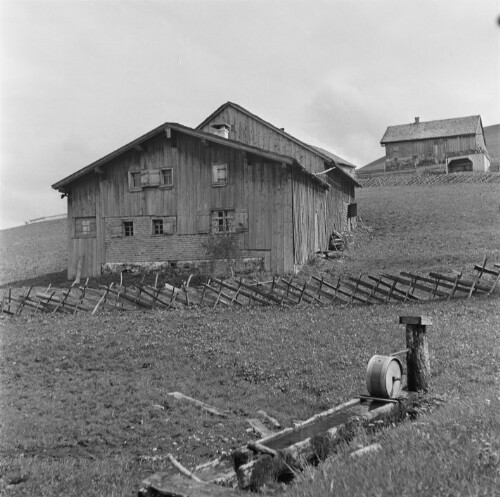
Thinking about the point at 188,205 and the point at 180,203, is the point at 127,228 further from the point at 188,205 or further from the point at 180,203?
the point at 188,205

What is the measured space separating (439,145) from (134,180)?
50949 millimetres

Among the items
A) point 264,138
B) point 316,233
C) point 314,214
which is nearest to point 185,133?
point 314,214

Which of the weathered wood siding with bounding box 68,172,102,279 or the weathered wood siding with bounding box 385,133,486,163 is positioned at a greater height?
the weathered wood siding with bounding box 385,133,486,163

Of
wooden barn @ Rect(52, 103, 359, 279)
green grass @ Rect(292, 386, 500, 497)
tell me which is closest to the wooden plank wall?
wooden barn @ Rect(52, 103, 359, 279)

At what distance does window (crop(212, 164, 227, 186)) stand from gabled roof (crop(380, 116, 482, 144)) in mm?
49103

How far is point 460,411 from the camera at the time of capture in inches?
254

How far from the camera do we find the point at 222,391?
10.4 metres

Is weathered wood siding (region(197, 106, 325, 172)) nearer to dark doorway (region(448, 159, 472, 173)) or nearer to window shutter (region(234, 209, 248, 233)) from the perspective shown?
window shutter (region(234, 209, 248, 233))

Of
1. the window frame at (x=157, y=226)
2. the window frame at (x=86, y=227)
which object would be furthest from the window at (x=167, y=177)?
the window frame at (x=86, y=227)

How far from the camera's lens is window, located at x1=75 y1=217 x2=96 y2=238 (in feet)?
95.2

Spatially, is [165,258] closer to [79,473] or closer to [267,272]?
[267,272]

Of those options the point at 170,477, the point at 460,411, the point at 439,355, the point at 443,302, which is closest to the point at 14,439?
the point at 170,477

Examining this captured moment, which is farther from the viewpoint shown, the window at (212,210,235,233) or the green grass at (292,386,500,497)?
the window at (212,210,235,233)

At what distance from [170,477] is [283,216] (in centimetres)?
2119
